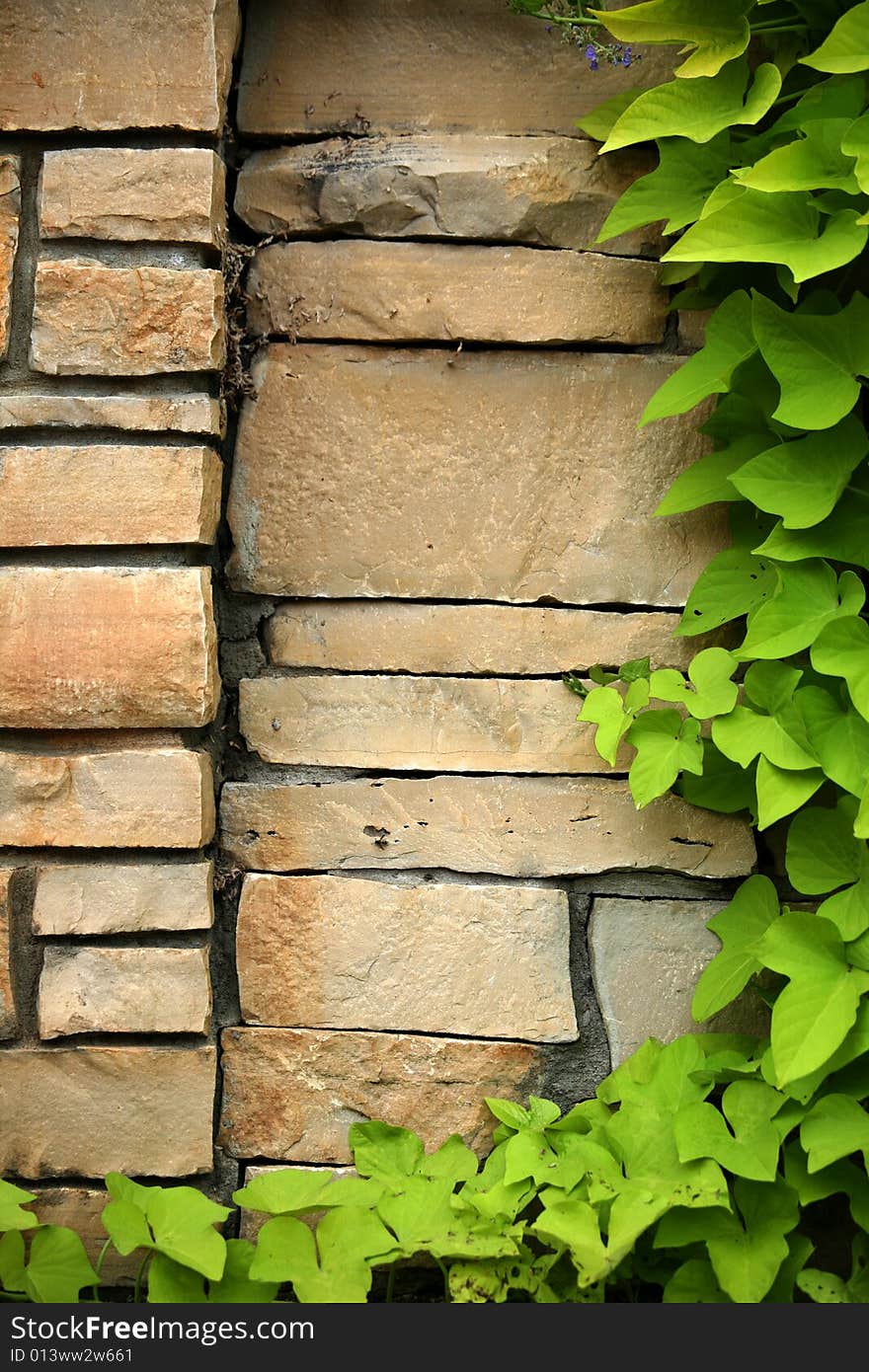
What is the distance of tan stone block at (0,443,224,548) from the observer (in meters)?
Result: 1.04

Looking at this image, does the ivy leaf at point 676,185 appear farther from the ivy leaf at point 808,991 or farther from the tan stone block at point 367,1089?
the tan stone block at point 367,1089

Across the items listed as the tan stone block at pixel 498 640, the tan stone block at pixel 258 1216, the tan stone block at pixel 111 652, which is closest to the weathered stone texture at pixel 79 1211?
the tan stone block at pixel 258 1216

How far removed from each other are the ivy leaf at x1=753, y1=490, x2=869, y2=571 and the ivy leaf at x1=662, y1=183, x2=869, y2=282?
0.21 m

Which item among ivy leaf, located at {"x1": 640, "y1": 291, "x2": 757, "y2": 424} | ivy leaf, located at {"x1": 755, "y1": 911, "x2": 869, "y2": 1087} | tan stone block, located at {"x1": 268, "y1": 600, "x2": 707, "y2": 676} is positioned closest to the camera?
ivy leaf, located at {"x1": 755, "y1": 911, "x2": 869, "y2": 1087}

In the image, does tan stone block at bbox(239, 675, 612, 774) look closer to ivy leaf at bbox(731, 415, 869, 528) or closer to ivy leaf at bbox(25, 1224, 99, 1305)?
ivy leaf at bbox(731, 415, 869, 528)

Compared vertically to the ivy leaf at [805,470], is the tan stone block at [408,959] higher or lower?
lower

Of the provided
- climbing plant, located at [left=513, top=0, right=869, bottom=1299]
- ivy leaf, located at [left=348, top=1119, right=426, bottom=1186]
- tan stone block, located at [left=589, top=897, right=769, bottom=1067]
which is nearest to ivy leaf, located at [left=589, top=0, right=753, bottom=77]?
climbing plant, located at [left=513, top=0, right=869, bottom=1299]

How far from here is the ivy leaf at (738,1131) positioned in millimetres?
939

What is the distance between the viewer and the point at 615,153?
1.11 m

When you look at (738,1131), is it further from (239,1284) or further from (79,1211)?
(79,1211)

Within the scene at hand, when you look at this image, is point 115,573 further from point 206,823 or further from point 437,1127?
point 437,1127

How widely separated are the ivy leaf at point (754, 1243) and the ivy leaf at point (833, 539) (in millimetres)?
559

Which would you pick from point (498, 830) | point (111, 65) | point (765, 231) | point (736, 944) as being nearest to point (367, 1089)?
point (498, 830)

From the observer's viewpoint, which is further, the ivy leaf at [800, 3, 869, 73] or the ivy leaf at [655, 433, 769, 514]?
the ivy leaf at [655, 433, 769, 514]
